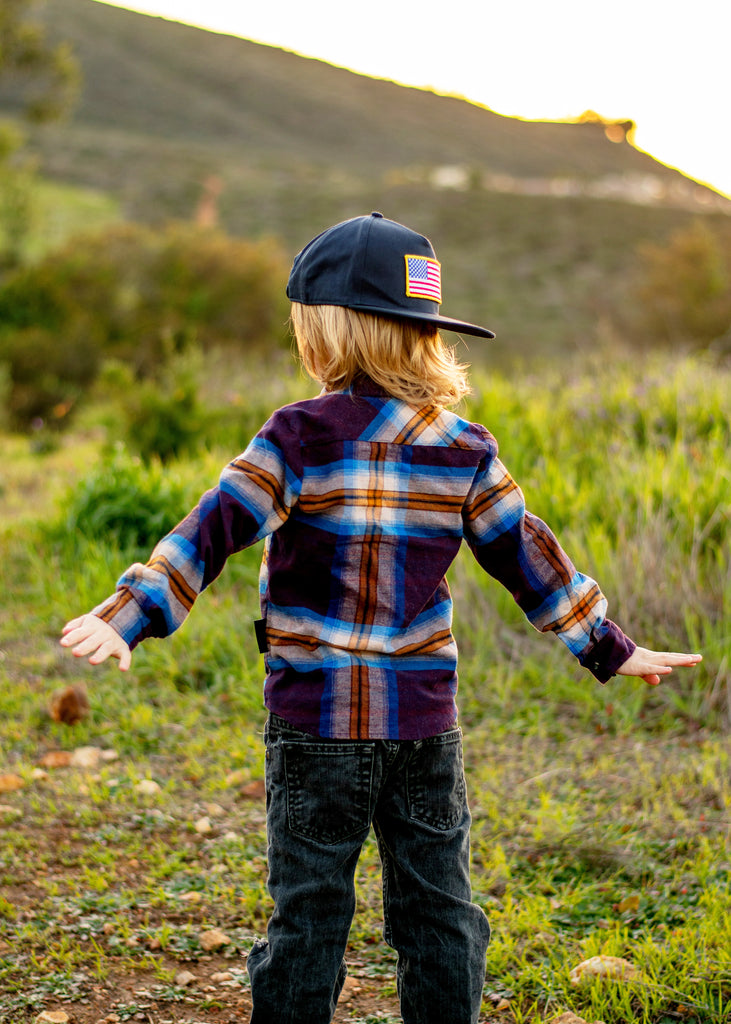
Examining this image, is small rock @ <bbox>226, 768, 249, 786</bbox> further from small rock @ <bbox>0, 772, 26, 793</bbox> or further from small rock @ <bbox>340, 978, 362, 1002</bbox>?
small rock @ <bbox>340, 978, 362, 1002</bbox>

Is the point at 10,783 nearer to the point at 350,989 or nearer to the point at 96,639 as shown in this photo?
the point at 350,989

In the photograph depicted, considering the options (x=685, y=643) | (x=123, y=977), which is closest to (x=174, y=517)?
(x=685, y=643)

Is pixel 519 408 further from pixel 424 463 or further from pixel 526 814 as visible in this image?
pixel 424 463

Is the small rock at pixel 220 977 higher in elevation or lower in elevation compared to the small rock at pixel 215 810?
lower

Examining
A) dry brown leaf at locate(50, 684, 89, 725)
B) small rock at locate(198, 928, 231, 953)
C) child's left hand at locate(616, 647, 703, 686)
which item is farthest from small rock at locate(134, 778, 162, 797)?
child's left hand at locate(616, 647, 703, 686)

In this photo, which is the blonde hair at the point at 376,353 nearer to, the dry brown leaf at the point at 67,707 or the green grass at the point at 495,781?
the green grass at the point at 495,781

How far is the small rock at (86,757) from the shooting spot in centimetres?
345

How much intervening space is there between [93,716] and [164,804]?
78 cm

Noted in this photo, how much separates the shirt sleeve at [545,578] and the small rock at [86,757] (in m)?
2.13

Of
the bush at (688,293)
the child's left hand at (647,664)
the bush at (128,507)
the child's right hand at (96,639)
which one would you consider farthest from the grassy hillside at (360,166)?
the child's right hand at (96,639)

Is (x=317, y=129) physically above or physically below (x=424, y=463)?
above

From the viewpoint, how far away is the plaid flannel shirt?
1712 mm

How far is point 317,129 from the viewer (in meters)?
72.6

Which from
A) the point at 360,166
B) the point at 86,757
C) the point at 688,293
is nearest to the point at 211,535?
the point at 86,757
